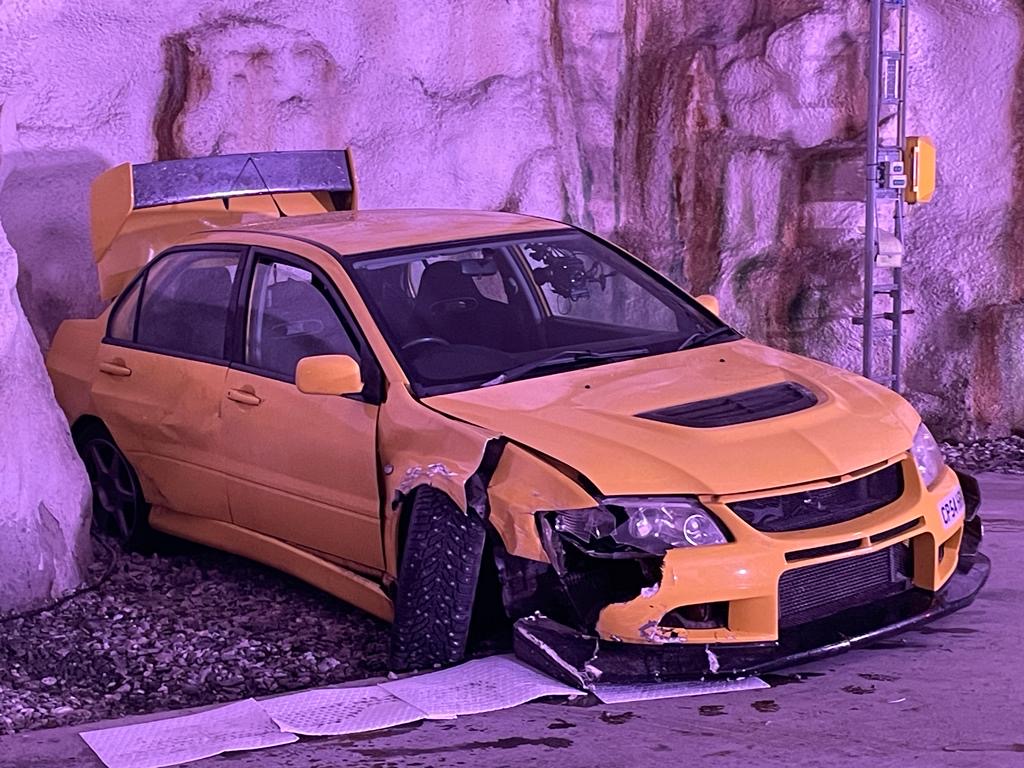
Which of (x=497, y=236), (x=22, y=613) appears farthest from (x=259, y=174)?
(x=22, y=613)

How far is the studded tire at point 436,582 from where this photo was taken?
487 centimetres

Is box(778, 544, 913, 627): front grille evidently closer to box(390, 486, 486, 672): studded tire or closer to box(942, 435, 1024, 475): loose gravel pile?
box(390, 486, 486, 672): studded tire

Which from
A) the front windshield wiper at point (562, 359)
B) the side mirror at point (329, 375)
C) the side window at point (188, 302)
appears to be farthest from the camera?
the side window at point (188, 302)

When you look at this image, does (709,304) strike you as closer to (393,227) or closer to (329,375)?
(393,227)

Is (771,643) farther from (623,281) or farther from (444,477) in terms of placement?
(623,281)

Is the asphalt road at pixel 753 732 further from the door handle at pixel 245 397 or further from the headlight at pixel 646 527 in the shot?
the door handle at pixel 245 397

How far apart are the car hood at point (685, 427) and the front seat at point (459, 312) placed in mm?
384

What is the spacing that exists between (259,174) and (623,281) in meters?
2.00

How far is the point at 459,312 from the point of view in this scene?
564 cm

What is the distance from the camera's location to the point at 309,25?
995 centimetres

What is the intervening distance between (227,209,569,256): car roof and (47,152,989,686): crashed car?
0.02m

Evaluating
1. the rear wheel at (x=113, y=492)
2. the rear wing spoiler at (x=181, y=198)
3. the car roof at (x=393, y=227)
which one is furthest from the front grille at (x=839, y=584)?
the rear wing spoiler at (x=181, y=198)

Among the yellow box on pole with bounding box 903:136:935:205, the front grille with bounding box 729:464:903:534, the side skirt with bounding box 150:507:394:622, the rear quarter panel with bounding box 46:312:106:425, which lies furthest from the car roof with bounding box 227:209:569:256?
the yellow box on pole with bounding box 903:136:935:205

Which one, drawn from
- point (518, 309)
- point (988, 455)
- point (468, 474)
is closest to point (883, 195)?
point (988, 455)
